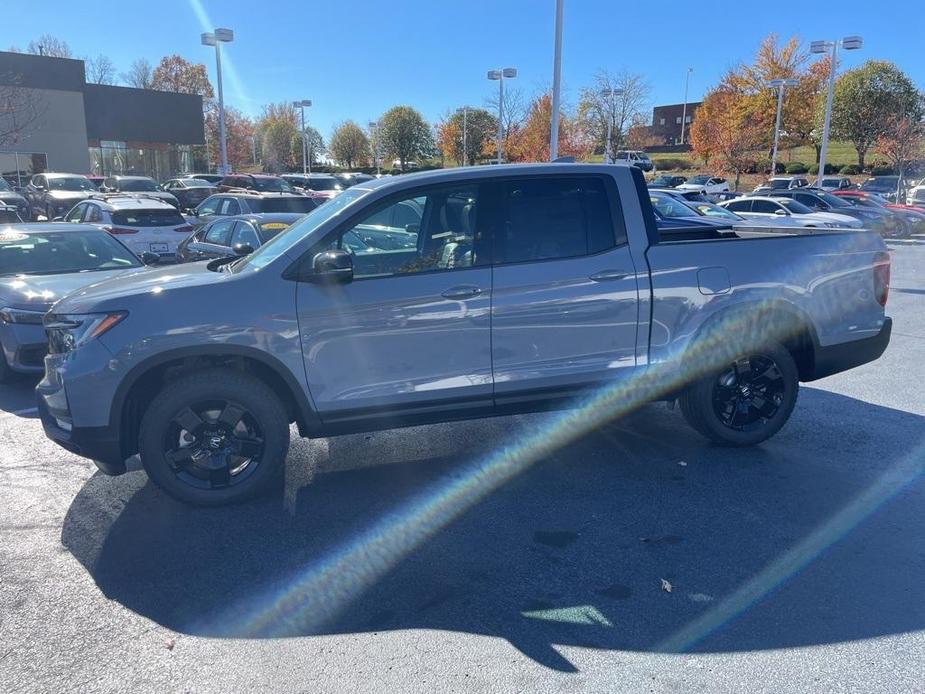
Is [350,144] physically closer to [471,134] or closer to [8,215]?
[471,134]

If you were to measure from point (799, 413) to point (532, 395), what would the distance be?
111 inches

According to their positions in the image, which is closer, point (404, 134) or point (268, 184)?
point (268, 184)

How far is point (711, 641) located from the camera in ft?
10.5

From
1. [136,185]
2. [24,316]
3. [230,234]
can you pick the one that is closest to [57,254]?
[24,316]

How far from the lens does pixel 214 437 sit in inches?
175

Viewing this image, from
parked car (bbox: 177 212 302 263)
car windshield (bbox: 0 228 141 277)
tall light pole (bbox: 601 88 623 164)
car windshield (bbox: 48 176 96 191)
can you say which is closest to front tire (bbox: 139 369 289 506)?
car windshield (bbox: 0 228 141 277)

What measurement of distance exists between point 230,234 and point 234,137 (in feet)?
202

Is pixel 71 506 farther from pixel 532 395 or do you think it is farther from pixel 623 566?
pixel 623 566

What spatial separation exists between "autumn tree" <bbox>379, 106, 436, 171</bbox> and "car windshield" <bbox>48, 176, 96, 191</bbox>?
36283mm

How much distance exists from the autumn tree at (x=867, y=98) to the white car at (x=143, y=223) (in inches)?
1730

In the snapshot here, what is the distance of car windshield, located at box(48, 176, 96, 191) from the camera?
90.1ft

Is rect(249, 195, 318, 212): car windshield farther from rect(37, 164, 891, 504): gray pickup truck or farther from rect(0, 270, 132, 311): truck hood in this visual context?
rect(37, 164, 891, 504): gray pickup truck

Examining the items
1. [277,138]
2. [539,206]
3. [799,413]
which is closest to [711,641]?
[539,206]

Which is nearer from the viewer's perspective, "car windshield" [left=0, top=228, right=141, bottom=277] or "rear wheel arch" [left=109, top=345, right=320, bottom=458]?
"rear wheel arch" [left=109, top=345, right=320, bottom=458]
